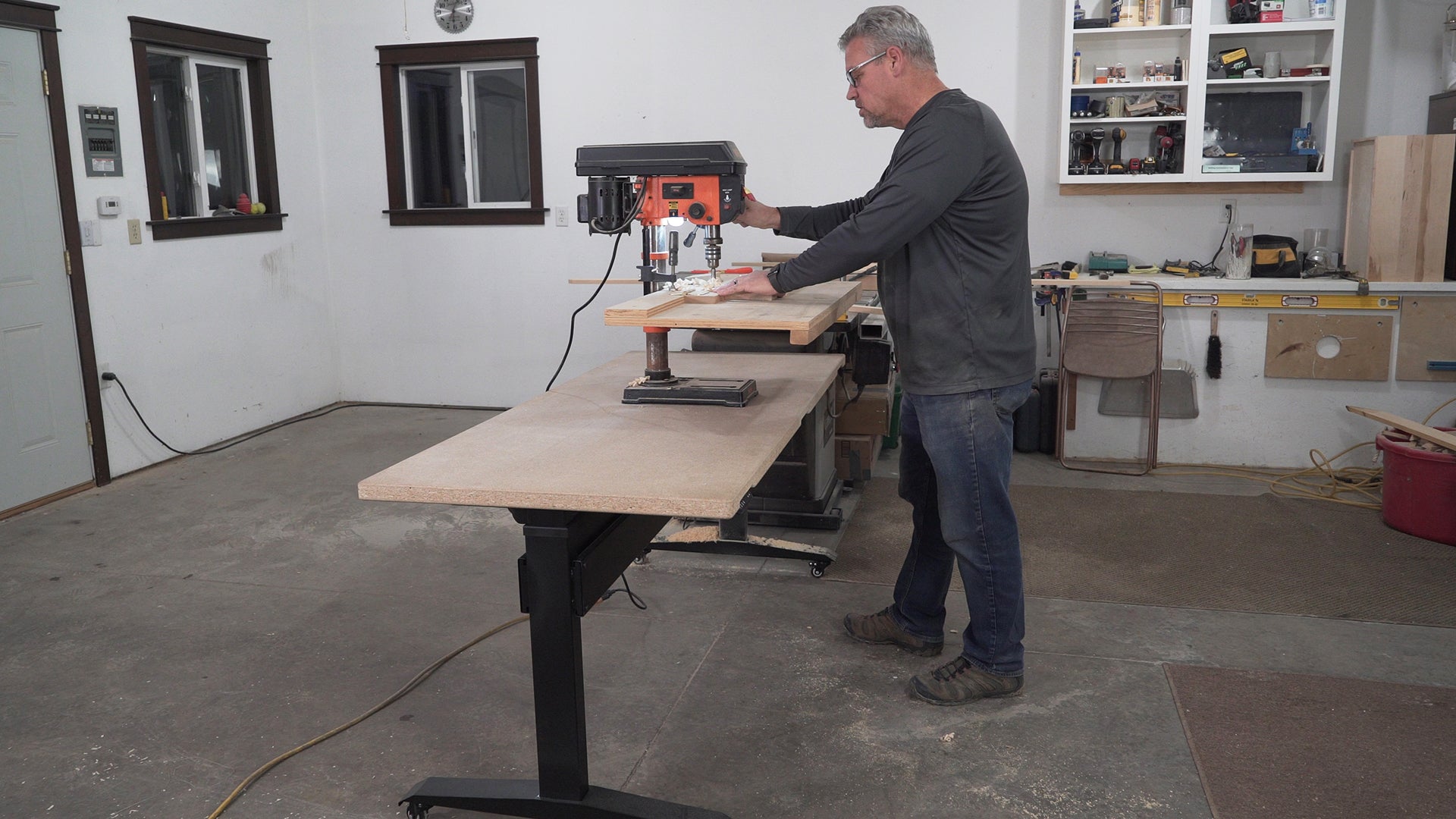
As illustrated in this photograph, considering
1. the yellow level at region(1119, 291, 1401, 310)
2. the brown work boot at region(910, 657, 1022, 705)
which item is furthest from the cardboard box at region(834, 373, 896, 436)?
the brown work boot at region(910, 657, 1022, 705)

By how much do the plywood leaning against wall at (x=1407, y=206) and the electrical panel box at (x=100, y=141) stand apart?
576 cm

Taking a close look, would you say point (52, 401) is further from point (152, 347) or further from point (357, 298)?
point (357, 298)

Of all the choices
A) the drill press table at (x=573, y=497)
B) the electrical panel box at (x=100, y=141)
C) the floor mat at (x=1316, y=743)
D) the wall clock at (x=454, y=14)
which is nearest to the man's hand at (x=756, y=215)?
the drill press table at (x=573, y=497)

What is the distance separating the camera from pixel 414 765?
8.20ft

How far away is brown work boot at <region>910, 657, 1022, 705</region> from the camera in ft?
8.91

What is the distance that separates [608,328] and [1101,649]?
367 cm

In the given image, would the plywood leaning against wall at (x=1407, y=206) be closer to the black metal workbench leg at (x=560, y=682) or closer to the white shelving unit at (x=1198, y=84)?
the white shelving unit at (x=1198, y=84)

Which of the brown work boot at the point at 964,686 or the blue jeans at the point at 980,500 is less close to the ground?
the blue jeans at the point at 980,500

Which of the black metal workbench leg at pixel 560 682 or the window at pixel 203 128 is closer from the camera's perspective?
the black metal workbench leg at pixel 560 682

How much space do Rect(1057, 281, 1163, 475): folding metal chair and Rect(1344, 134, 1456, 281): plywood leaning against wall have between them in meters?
0.95

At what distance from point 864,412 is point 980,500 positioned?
6.66 feet

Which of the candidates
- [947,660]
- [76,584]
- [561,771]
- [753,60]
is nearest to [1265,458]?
[947,660]

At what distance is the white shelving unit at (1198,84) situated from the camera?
4797mm

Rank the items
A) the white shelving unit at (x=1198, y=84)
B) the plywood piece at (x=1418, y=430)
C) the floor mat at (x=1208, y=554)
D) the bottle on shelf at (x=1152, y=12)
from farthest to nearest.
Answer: the bottle on shelf at (x=1152, y=12), the white shelving unit at (x=1198, y=84), the plywood piece at (x=1418, y=430), the floor mat at (x=1208, y=554)
